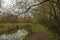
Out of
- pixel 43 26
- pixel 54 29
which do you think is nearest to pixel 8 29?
pixel 43 26

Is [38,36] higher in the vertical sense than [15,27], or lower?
lower

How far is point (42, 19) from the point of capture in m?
2.61

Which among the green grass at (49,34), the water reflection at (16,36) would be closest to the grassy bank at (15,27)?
the water reflection at (16,36)

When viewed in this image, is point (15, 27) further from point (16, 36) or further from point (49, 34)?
point (49, 34)

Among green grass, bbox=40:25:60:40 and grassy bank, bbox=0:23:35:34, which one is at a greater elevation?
grassy bank, bbox=0:23:35:34

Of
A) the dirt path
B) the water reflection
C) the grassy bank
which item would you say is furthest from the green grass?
the water reflection

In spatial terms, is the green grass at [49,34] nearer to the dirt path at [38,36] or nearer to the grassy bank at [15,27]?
the dirt path at [38,36]

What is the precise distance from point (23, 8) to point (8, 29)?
1.53ft

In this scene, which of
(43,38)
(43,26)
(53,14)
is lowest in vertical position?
(43,38)

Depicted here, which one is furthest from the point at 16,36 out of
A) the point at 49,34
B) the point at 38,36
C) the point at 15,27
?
the point at 49,34

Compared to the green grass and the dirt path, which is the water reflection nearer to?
the dirt path

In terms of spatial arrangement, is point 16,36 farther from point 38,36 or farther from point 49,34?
point 49,34

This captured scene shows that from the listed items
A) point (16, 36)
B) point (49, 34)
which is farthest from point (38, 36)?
point (16, 36)

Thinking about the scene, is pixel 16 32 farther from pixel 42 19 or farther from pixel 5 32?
pixel 42 19
